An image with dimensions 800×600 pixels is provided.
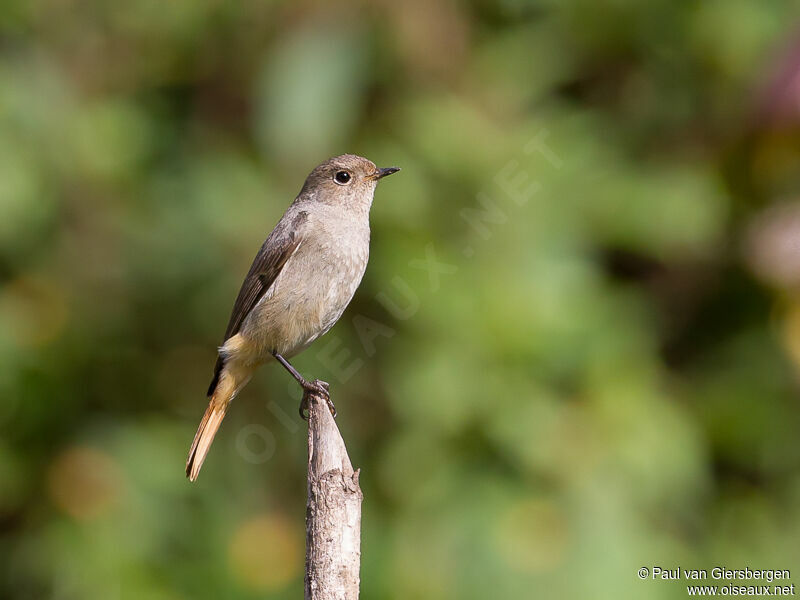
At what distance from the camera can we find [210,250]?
433cm

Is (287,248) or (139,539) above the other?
(287,248)

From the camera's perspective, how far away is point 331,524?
7.33 ft

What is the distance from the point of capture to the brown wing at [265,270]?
3424 millimetres

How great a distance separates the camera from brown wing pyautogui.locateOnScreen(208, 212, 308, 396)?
11.2ft

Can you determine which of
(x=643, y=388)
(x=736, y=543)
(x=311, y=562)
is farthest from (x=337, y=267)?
(x=736, y=543)

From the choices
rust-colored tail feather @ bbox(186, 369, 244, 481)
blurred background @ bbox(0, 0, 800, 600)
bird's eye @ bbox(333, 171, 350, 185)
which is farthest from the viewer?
blurred background @ bbox(0, 0, 800, 600)

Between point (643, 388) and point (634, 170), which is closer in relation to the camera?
point (643, 388)

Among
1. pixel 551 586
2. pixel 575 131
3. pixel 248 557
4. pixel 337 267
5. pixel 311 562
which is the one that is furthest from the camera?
pixel 575 131

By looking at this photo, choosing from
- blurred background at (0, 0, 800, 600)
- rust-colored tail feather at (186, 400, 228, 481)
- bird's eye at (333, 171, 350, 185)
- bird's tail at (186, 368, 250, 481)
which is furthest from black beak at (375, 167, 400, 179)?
rust-colored tail feather at (186, 400, 228, 481)

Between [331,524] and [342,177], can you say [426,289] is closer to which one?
[342,177]

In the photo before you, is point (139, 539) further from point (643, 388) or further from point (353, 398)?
point (643, 388)

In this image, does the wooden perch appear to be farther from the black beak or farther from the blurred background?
the blurred background

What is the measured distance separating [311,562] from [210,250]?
2415 millimetres

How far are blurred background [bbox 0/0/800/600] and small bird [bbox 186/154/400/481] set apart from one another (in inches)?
21.1
